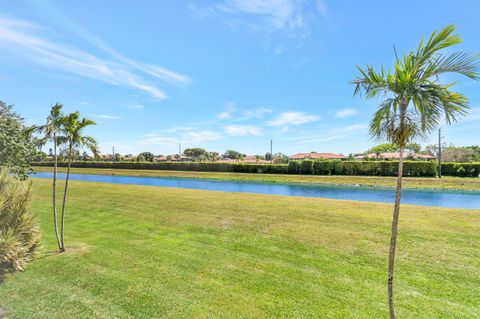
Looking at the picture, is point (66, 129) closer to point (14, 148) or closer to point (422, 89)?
point (14, 148)

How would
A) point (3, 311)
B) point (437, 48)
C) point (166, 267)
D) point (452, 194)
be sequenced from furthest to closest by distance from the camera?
point (452, 194), point (166, 267), point (3, 311), point (437, 48)

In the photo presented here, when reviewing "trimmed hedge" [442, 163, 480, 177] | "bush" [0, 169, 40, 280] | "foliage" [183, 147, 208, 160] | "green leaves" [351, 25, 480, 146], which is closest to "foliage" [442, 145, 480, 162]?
"trimmed hedge" [442, 163, 480, 177]

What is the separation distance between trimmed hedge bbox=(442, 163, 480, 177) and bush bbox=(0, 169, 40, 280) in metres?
41.7

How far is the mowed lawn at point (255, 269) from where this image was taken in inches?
144

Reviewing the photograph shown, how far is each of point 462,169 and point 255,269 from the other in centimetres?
3809

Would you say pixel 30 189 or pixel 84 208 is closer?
pixel 30 189

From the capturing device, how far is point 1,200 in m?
3.15

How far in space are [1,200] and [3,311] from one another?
1996 millimetres

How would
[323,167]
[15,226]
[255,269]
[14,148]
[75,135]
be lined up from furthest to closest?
1. [323,167]
2. [14,148]
3. [75,135]
4. [255,269]
5. [15,226]

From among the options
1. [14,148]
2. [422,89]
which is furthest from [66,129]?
[422,89]

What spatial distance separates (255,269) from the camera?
16.0ft

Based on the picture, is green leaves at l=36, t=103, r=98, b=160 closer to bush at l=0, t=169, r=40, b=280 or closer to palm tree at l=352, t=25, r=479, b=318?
bush at l=0, t=169, r=40, b=280

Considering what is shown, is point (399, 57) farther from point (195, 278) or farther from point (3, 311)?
point (3, 311)

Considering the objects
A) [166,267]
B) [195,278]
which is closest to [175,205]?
[166,267]
